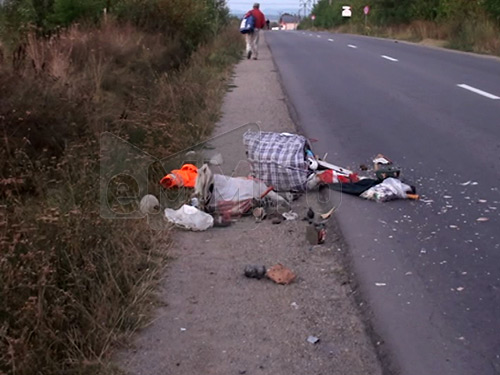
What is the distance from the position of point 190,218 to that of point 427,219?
1.86 metres

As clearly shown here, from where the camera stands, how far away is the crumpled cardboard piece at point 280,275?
4.72m

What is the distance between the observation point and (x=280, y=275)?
15.6 ft

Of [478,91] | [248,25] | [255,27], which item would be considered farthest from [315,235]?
[255,27]

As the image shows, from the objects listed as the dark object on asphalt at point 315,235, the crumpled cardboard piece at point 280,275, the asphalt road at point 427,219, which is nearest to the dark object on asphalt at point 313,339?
the asphalt road at point 427,219

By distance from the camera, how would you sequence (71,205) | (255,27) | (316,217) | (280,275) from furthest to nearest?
(255,27)
(316,217)
(71,205)
(280,275)

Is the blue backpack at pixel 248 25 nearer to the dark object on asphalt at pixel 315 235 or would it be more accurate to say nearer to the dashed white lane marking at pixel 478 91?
the dashed white lane marking at pixel 478 91

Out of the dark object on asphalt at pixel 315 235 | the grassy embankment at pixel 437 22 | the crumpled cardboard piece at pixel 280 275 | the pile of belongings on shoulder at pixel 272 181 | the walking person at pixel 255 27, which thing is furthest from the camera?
the grassy embankment at pixel 437 22

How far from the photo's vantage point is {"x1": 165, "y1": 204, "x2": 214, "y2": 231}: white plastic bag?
19.0 feet

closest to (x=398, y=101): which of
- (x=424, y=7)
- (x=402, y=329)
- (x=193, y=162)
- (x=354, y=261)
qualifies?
(x=193, y=162)

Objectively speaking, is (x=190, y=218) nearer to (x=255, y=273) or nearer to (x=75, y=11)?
(x=255, y=273)

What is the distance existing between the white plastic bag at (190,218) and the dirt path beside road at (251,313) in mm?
87

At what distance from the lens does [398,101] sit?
1245 centimetres

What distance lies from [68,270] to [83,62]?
266 inches

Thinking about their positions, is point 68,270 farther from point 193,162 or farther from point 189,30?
point 189,30
